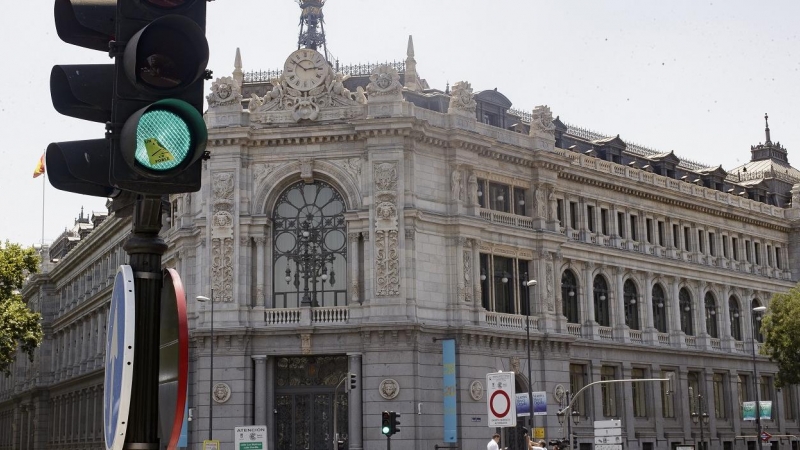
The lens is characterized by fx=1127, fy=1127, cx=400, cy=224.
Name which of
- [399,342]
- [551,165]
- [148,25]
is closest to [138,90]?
[148,25]

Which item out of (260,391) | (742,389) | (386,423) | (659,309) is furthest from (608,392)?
(386,423)

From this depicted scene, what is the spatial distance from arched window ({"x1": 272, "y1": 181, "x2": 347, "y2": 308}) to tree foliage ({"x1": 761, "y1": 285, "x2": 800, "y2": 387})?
25204 millimetres

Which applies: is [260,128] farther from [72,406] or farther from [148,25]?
[148,25]

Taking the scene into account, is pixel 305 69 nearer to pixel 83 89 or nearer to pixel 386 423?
pixel 386 423

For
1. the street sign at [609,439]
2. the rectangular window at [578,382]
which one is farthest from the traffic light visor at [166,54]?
the rectangular window at [578,382]

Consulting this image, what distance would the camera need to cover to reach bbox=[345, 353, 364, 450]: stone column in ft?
167

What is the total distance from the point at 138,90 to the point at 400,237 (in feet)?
156

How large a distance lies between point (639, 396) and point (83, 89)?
63916 mm

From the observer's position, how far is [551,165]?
201ft

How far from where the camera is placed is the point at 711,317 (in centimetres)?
7350

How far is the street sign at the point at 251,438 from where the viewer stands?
40.7 m

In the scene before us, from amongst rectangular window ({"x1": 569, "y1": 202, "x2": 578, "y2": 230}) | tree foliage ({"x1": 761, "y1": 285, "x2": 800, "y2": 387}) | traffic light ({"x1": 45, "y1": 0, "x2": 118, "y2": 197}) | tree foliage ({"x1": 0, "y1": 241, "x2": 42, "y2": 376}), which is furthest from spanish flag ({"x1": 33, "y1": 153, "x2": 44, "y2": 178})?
traffic light ({"x1": 45, "y1": 0, "x2": 118, "y2": 197})

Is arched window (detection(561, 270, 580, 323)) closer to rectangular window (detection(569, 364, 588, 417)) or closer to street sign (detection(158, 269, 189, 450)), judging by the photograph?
rectangular window (detection(569, 364, 588, 417))

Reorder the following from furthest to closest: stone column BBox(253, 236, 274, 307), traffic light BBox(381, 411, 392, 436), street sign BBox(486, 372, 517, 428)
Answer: stone column BBox(253, 236, 274, 307)
traffic light BBox(381, 411, 392, 436)
street sign BBox(486, 372, 517, 428)
